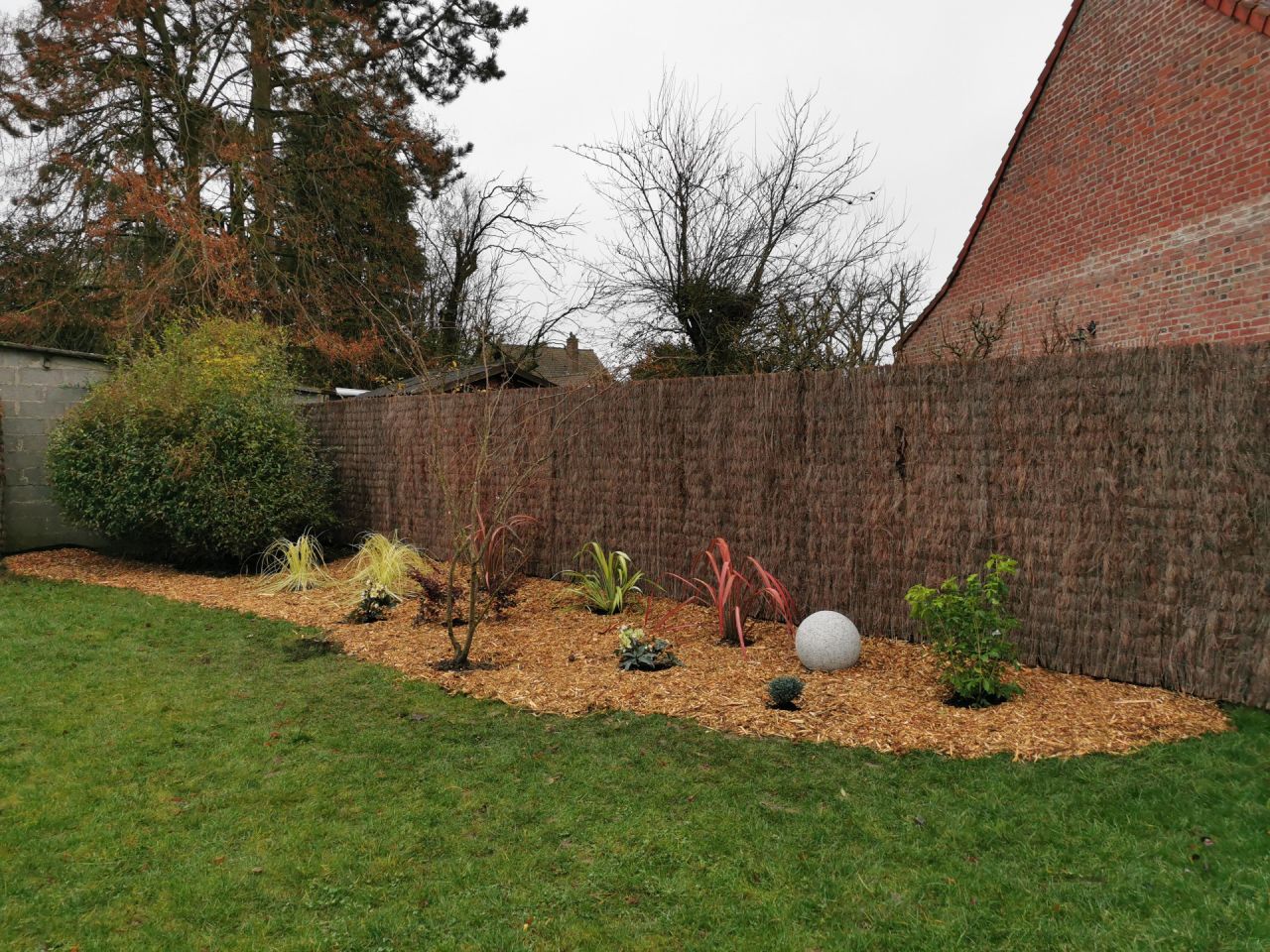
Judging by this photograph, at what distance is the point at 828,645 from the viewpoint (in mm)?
4781

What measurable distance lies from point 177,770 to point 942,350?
38.0 feet

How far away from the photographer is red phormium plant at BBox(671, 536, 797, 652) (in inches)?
214

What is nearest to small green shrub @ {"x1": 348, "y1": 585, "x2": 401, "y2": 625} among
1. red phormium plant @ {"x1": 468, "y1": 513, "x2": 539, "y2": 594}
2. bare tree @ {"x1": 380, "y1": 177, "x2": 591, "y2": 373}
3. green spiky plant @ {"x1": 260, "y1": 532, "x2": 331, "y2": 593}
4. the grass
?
red phormium plant @ {"x1": 468, "y1": 513, "x2": 539, "y2": 594}

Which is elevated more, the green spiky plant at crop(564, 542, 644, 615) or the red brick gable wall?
the red brick gable wall

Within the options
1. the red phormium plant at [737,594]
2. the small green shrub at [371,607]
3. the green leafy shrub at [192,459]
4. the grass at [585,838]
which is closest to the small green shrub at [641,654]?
the red phormium plant at [737,594]

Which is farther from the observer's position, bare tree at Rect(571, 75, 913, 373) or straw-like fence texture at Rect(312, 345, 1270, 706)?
bare tree at Rect(571, 75, 913, 373)

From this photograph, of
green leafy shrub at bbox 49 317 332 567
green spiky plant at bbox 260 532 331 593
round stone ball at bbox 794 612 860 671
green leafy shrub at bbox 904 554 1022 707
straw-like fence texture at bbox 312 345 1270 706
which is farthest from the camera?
green leafy shrub at bbox 49 317 332 567

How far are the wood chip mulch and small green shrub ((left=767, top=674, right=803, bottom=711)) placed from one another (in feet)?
0.23

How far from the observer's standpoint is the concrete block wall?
379 inches

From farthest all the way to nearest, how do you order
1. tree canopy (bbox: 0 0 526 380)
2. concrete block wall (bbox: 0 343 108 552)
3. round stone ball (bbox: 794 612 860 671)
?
1. tree canopy (bbox: 0 0 526 380)
2. concrete block wall (bbox: 0 343 108 552)
3. round stone ball (bbox: 794 612 860 671)

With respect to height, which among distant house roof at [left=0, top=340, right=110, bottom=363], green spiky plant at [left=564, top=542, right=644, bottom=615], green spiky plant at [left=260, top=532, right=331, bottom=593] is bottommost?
green spiky plant at [left=260, top=532, right=331, bottom=593]

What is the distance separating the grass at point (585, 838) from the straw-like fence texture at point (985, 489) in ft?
2.22

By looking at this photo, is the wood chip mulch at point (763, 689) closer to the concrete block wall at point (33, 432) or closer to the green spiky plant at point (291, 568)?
the green spiky plant at point (291, 568)

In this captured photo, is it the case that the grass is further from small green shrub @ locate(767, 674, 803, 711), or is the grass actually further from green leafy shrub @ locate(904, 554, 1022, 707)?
green leafy shrub @ locate(904, 554, 1022, 707)
